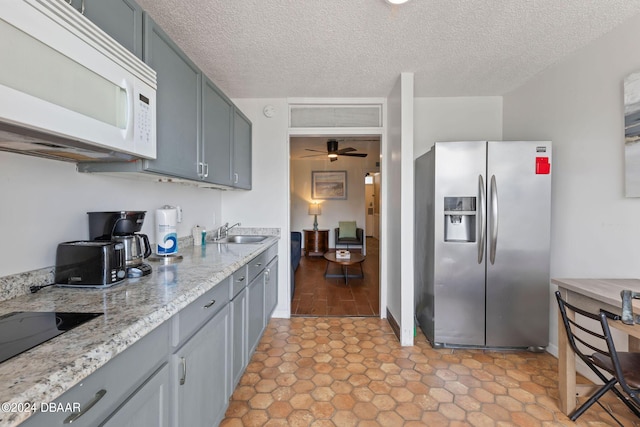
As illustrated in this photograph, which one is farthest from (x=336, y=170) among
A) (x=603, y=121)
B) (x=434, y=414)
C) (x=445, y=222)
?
(x=434, y=414)

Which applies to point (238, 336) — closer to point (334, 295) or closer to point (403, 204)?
point (403, 204)

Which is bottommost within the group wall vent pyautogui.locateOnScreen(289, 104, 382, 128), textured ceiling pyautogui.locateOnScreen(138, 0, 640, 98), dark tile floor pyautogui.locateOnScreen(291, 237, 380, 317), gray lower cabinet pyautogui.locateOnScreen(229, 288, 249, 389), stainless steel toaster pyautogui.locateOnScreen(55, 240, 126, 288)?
dark tile floor pyautogui.locateOnScreen(291, 237, 380, 317)

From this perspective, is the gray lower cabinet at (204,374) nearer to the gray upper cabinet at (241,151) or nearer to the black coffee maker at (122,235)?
the black coffee maker at (122,235)

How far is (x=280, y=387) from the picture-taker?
1.79 metres

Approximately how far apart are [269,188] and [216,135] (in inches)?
40.3

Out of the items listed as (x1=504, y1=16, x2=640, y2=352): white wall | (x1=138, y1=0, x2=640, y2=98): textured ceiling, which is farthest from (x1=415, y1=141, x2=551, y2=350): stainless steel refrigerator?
(x1=138, y1=0, x2=640, y2=98): textured ceiling

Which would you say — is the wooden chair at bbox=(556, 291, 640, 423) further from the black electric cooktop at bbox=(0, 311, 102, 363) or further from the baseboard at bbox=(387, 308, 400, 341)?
the black electric cooktop at bbox=(0, 311, 102, 363)

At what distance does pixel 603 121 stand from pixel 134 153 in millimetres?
2957

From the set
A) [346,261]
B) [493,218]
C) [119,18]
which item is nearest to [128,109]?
[119,18]

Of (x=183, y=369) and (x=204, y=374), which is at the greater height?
(x=183, y=369)

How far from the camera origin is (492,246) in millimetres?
2174

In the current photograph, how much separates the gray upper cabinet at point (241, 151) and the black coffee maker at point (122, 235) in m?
1.14

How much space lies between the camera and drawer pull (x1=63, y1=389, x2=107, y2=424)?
0.59 metres

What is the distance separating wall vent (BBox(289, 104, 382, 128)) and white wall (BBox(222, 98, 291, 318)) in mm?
321
